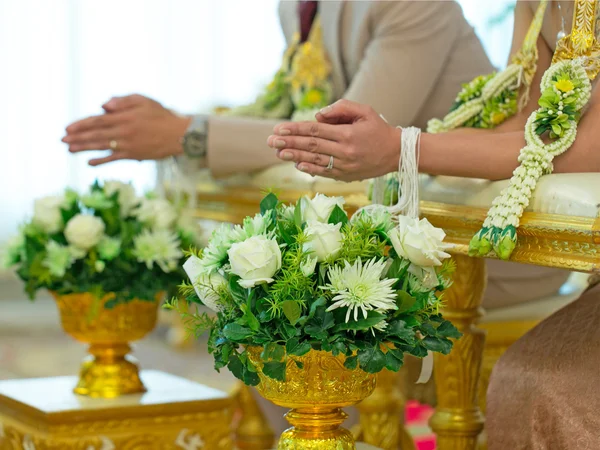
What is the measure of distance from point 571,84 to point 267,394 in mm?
506

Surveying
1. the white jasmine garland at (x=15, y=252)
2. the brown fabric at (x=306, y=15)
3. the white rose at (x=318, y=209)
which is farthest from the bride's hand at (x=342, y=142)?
the brown fabric at (x=306, y=15)

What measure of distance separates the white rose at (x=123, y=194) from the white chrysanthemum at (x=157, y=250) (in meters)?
0.06

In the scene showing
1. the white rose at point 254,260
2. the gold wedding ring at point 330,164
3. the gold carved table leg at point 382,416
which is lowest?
the gold carved table leg at point 382,416

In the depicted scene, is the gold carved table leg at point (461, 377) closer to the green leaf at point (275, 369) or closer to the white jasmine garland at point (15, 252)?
the green leaf at point (275, 369)

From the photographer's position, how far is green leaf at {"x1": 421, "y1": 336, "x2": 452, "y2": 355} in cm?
108

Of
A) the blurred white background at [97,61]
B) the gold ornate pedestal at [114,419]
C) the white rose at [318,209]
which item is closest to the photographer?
the white rose at [318,209]

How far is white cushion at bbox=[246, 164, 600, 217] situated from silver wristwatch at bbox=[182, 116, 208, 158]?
27cm

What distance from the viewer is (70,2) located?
3.93 metres

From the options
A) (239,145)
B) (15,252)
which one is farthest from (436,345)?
(15,252)

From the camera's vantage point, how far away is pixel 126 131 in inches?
72.7

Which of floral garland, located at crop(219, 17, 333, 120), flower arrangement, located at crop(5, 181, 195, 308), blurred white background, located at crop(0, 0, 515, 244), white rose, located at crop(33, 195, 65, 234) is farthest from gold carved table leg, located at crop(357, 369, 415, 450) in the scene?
blurred white background, located at crop(0, 0, 515, 244)

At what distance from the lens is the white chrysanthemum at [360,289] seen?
3.38 feet

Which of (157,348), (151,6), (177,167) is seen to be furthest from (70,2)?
(177,167)

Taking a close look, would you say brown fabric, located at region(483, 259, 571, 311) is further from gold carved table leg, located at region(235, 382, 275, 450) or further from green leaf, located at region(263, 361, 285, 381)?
green leaf, located at region(263, 361, 285, 381)
